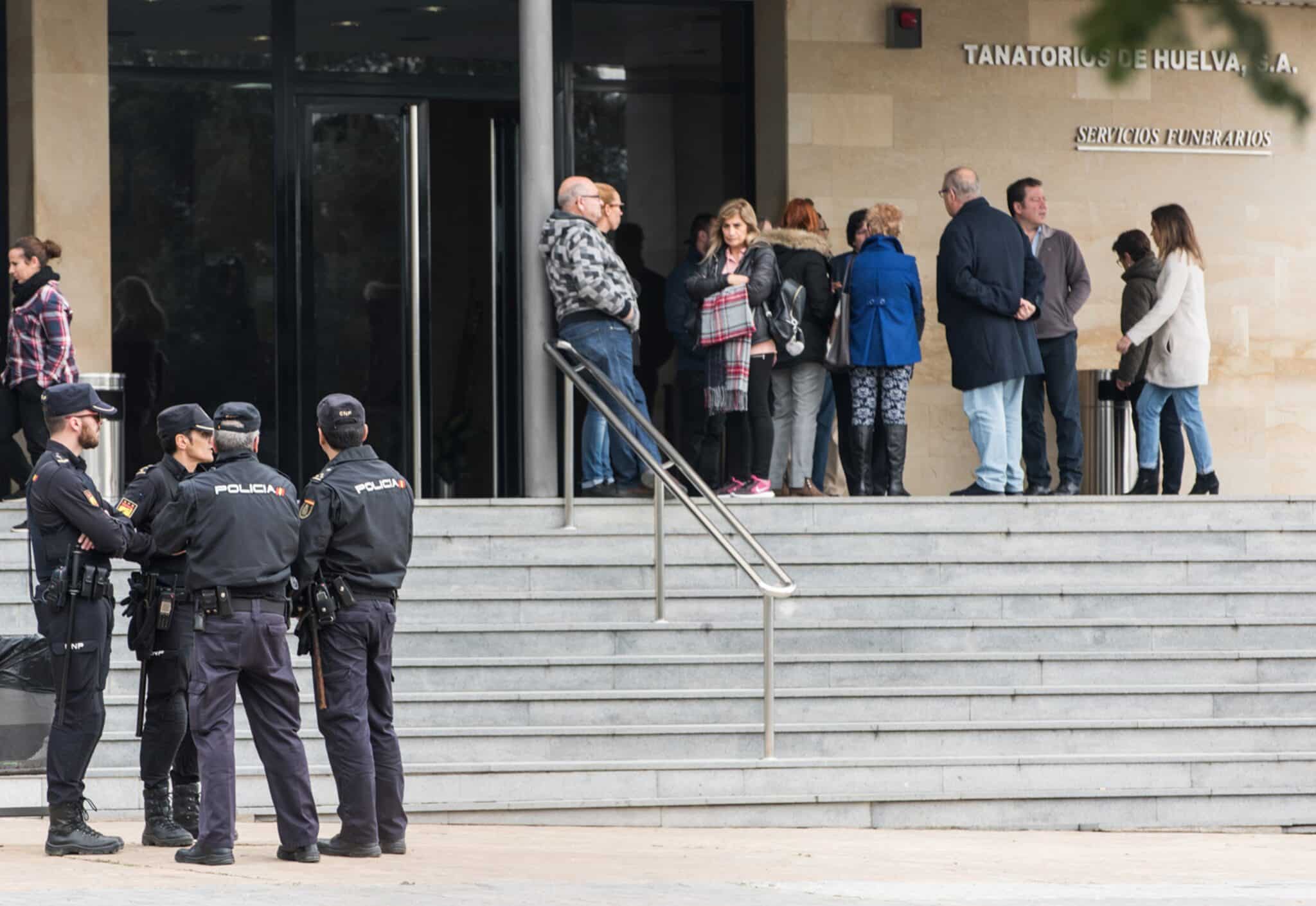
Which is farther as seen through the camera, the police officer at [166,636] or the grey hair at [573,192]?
the grey hair at [573,192]

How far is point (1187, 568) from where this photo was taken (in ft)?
33.4

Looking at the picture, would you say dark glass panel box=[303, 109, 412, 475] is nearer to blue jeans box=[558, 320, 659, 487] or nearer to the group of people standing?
the group of people standing

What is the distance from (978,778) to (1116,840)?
62 cm

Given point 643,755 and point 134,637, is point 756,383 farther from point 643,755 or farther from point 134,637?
point 134,637

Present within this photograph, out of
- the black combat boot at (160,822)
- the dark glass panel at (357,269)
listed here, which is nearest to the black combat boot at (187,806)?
the black combat boot at (160,822)

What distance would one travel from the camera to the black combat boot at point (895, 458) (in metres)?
11.2

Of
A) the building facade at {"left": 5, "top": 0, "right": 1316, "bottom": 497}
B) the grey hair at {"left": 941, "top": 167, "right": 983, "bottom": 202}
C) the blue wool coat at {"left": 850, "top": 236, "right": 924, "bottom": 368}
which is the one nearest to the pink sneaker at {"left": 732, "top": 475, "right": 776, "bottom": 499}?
the blue wool coat at {"left": 850, "top": 236, "right": 924, "bottom": 368}

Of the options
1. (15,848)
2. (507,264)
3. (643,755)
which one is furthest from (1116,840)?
(507,264)

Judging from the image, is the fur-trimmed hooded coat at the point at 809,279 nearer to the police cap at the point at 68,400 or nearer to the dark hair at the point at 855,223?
the dark hair at the point at 855,223

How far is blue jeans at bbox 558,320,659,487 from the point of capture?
11.0m

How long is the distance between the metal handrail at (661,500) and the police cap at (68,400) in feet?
9.02

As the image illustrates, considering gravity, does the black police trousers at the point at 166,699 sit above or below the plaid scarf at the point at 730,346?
below

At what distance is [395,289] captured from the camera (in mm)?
14305

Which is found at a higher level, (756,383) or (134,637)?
(756,383)
